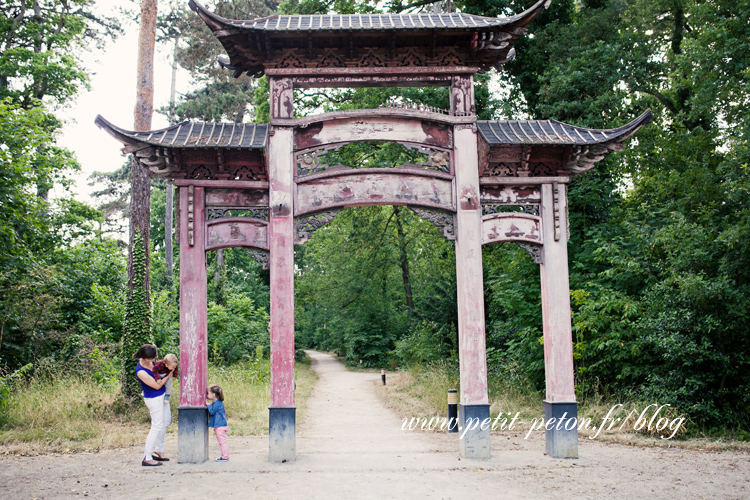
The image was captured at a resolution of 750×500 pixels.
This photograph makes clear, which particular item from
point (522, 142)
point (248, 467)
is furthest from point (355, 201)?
point (248, 467)

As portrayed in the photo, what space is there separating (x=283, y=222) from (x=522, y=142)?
3891mm

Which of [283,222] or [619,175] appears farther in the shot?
[619,175]

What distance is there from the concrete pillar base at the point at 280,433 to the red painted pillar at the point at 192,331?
102 centimetres

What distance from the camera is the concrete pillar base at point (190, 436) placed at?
796 cm

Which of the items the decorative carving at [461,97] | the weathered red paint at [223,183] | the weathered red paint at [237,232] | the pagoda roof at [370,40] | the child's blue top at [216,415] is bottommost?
the child's blue top at [216,415]

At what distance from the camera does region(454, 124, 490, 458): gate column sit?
318 inches

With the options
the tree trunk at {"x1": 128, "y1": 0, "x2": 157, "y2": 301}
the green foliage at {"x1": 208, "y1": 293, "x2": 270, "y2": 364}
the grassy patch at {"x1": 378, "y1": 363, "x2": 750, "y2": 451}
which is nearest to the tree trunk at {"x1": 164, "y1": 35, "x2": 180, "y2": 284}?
the green foliage at {"x1": 208, "y1": 293, "x2": 270, "y2": 364}

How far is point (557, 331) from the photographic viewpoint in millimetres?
8508

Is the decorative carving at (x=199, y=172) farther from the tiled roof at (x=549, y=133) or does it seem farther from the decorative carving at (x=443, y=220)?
the tiled roof at (x=549, y=133)

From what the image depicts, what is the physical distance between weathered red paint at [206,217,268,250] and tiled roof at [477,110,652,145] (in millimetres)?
3778

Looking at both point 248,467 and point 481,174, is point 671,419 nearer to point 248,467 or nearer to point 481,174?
point 481,174

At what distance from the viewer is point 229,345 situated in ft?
65.4

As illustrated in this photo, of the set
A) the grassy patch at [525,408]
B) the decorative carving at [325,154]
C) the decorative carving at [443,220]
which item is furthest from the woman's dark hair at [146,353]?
the grassy patch at [525,408]

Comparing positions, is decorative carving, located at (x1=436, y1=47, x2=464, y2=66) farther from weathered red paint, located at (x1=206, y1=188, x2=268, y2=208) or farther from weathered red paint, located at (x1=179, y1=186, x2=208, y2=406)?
weathered red paint, located at (x1=179, y1=186, x2=208, y2=406)
